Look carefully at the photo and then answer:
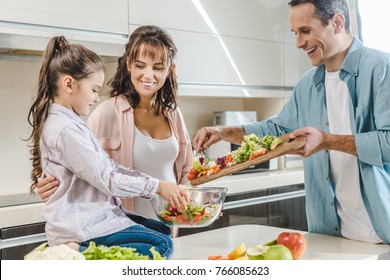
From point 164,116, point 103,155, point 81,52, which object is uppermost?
point 81,52

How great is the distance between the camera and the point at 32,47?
197cm

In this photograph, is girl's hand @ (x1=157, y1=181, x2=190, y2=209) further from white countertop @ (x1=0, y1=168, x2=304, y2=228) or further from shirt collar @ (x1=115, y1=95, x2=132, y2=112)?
white countertop @ (x1=0, y1=168, x2=304, y2=228)

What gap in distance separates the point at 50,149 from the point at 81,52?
255 millimetres

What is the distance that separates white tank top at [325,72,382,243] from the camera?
1.46m

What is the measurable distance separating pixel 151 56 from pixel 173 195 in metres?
0.52

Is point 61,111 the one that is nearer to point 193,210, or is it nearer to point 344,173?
point 193,210

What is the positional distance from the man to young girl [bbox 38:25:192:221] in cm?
41

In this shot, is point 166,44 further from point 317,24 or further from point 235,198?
point 235,198

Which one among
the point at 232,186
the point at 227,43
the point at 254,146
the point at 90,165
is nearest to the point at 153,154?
the point at 254,146

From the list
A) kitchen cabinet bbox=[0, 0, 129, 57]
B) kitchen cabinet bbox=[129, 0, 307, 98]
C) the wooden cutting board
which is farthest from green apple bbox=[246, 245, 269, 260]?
kitchen cabinet bbox=[129, 0, 307, 98]

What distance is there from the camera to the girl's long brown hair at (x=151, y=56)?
1.56 m
